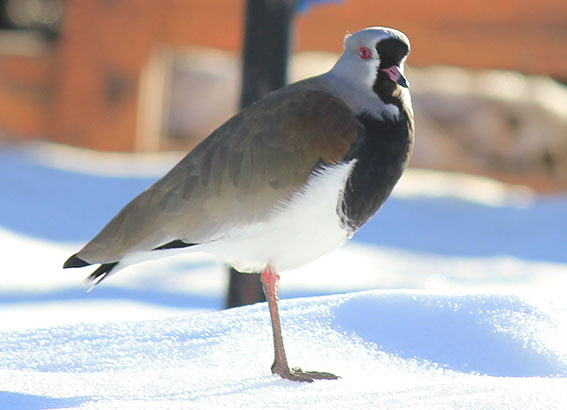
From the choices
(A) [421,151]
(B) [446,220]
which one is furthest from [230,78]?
(B) [446,220]

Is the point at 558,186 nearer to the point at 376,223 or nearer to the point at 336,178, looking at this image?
the point at 376,223

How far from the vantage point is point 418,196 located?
6363 mm

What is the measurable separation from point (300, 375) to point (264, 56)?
154 cm

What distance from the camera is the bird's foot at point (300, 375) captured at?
2.41 metres

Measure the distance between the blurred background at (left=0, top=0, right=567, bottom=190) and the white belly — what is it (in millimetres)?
3423

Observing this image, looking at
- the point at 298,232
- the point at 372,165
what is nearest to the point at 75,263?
the point at 298,232

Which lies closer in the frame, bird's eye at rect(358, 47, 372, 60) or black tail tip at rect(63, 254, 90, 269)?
bird's eye at rect(358, 47, 372, 60)

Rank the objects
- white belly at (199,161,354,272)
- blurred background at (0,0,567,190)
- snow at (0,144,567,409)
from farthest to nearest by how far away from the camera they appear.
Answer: blurred background at (0,0,567,190)
white belly at (199,161,354,272)
snow at (0,144,567,409)

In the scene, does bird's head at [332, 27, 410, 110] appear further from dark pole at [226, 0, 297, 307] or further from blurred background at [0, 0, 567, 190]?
blurred background at [0, 0, 567, 190]

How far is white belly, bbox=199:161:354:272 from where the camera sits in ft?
7.77

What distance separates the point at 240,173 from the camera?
247 centimetres

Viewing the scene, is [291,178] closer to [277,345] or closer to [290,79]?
[277,345]

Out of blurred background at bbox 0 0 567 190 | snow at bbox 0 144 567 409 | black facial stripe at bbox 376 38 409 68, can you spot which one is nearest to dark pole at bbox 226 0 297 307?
snow at bbox 0 144 567 409

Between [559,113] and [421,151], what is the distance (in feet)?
4.13
